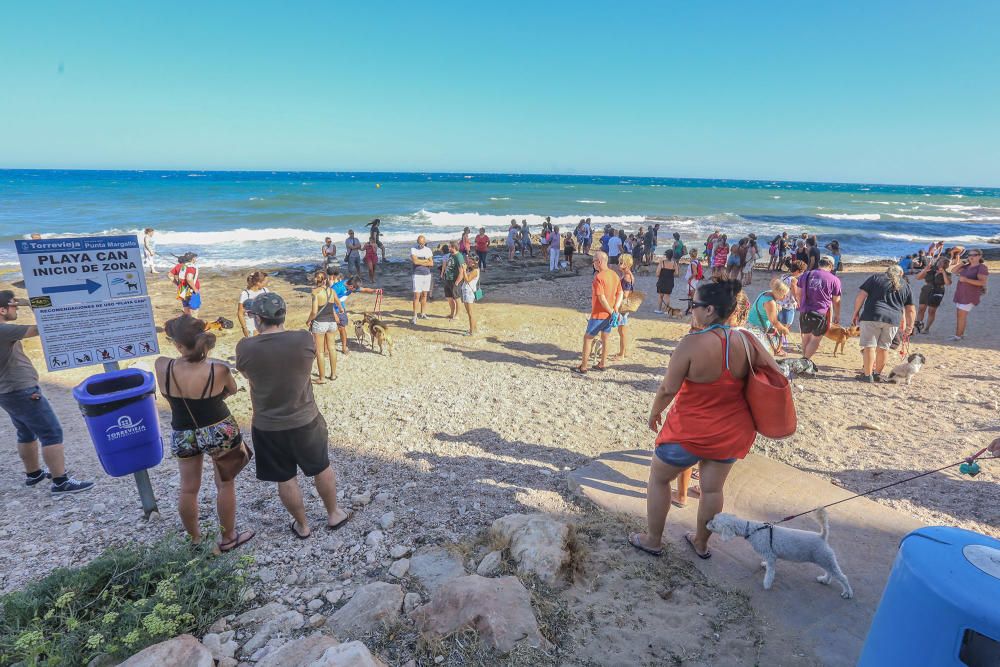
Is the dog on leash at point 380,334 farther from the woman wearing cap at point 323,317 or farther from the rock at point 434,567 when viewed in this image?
the rock at point 434,567

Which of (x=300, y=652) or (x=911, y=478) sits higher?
(x=300, y=652)

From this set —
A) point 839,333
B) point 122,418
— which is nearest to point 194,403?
point 122,418

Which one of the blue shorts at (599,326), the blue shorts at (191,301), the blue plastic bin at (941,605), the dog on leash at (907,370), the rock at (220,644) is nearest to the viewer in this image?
the blue plastic bin at (941,605)

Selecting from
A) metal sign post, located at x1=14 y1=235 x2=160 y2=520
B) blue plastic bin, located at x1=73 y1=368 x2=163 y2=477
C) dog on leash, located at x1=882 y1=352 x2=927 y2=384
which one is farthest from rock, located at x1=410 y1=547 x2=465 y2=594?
dog on leash, located at x1=882 y1=352 x2=927 y2=384

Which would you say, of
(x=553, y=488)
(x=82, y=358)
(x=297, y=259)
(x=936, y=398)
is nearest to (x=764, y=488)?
(x=553, y=488)

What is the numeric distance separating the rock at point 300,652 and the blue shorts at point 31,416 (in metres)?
2.95

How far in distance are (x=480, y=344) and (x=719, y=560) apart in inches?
234

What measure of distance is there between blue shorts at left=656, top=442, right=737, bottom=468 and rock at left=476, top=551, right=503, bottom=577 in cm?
114

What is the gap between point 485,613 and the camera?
2.60 meters

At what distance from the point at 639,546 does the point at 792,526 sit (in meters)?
1.18

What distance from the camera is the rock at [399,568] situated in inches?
127

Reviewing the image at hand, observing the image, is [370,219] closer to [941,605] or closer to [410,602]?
[410,602]

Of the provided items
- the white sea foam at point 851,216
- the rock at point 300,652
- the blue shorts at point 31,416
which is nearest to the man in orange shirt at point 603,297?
the rock at point 300,652

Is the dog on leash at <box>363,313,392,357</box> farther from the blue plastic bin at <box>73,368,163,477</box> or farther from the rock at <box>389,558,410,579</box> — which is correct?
the rock at <box>389,558,410,579</box>
